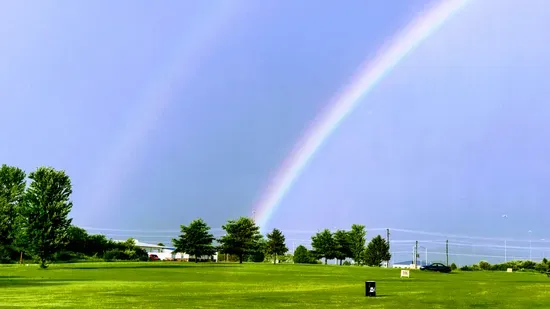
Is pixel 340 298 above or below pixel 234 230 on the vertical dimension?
below

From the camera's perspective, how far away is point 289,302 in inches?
1105

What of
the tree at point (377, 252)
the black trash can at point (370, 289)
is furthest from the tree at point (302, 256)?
the black trash can at point (370, 289)

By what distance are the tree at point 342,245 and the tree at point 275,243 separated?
1278cm

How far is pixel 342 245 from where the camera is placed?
129m

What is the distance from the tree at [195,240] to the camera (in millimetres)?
118375

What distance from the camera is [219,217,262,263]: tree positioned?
392 ft

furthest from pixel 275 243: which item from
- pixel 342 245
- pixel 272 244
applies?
pixel 342 245

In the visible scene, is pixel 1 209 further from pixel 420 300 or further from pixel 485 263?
pixel 485 263

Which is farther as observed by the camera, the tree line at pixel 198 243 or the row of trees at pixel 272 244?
the row of trees at pixel 272 244

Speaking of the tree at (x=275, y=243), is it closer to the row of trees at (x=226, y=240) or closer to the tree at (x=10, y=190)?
the row of trees at (x=226, y=240)

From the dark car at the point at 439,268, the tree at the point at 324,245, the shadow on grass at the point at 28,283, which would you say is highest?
the tree at the point at 324,245

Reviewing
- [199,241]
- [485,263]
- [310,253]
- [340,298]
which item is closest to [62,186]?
[199,241]

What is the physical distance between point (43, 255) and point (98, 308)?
55.4m

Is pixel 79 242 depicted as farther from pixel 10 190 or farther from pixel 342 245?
pixel 342 245
